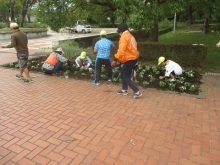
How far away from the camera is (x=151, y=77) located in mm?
6590

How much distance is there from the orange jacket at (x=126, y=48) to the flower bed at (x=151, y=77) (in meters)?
1.35

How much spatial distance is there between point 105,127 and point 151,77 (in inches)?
125

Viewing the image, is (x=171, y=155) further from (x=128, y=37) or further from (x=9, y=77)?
(x=9, y=77)

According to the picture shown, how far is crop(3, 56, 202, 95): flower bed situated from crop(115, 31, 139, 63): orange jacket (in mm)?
1353

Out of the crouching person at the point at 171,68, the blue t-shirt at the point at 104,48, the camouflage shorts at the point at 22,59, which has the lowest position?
the crouching person at the point at 171,68

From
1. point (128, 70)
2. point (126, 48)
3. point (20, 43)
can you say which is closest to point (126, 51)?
point (126, 48)

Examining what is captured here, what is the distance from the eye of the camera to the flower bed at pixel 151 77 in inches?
231

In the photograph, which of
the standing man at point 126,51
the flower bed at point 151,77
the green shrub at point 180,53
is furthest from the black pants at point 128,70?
the green shrub at point 180,53

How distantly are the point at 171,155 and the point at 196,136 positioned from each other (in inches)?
29.6

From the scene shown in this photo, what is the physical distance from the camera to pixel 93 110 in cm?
460

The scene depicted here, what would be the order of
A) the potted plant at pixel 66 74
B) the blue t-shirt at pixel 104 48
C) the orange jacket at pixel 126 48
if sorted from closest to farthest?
1. the orange jacket at pixel 126 48
2. the blue t-shirt at pixel 104 48
3. the potted plant at pixel 66 74

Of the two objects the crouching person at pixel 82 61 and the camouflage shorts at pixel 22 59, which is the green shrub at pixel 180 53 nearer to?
the crouching person at pixel 82 61

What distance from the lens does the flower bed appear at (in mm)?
5880

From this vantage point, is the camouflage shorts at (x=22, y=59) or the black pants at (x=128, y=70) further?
the camouflage shorts at (x=22, y=59)
